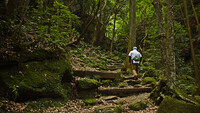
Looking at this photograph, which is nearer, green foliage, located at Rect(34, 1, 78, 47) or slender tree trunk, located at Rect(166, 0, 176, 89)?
green foliage, located at Rect(34, 1, 78, 47)

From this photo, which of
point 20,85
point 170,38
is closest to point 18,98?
point 20,85

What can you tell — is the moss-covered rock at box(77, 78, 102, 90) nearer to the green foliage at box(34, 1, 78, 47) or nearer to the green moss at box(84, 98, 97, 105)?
the green moss at box(84, 98, 97, 105)

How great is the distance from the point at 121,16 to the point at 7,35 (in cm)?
1925

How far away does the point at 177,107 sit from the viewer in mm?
4160

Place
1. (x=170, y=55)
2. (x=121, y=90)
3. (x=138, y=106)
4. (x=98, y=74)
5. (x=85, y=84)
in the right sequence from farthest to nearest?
(x=98, y=74)
(x=121, y=90)
(x=85, y=84)
(x=170, y=55)
(x=138, y=106)

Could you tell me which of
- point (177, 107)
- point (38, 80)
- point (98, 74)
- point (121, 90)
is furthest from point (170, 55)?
point (38, 80)

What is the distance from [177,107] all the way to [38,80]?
190 inches

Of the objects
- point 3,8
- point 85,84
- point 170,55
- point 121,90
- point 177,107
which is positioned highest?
point 3,8

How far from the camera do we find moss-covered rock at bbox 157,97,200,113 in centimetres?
402

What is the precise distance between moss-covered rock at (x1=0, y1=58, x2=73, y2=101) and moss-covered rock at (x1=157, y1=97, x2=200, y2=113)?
3870 millimetres

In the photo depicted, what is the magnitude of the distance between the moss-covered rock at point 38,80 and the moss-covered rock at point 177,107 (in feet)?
12.7

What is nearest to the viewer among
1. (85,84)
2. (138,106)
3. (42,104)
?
(42,104)

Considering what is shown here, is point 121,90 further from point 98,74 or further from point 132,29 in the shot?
point 132,29

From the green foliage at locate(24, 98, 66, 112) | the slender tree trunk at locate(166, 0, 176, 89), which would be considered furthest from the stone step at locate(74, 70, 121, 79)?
the slender tree trunk at locate(166, 0, 176, 89)
